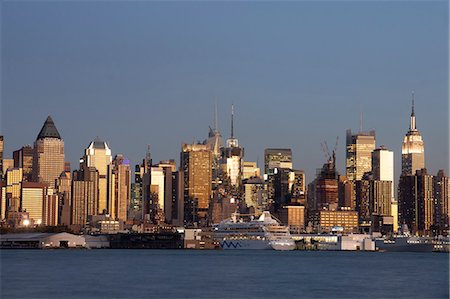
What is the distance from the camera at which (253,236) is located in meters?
173

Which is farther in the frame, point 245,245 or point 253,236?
point 253,236

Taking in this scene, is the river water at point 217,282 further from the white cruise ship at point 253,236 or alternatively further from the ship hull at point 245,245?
the white cruise ship at point 253,236

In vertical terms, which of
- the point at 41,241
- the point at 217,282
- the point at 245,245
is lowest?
the point at 245,245

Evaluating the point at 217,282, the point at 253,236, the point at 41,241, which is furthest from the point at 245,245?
the point at 217,282

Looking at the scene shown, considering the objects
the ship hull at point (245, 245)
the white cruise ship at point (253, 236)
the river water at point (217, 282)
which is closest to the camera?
the river water at point (217, 282)

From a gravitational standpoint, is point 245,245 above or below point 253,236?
below

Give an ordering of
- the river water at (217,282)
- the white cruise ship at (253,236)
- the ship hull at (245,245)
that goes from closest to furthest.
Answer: the river water at (217,282), the ship hull at (245,245), the white cruise ship at (253,236)

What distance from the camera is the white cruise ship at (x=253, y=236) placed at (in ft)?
563

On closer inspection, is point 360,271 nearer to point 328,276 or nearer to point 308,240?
point 328,276

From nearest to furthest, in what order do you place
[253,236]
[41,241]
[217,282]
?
[217,282] → [41,241] → [253,236]

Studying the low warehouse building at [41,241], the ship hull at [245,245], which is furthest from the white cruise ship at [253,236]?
the low warehouse building at [41,241]

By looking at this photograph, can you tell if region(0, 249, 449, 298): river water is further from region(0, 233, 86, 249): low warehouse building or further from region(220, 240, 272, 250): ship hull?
region(0, 233, 86, 249): low warehouse building

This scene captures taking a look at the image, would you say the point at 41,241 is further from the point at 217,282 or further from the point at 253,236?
the point at 217,282

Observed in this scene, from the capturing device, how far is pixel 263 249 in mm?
169375
